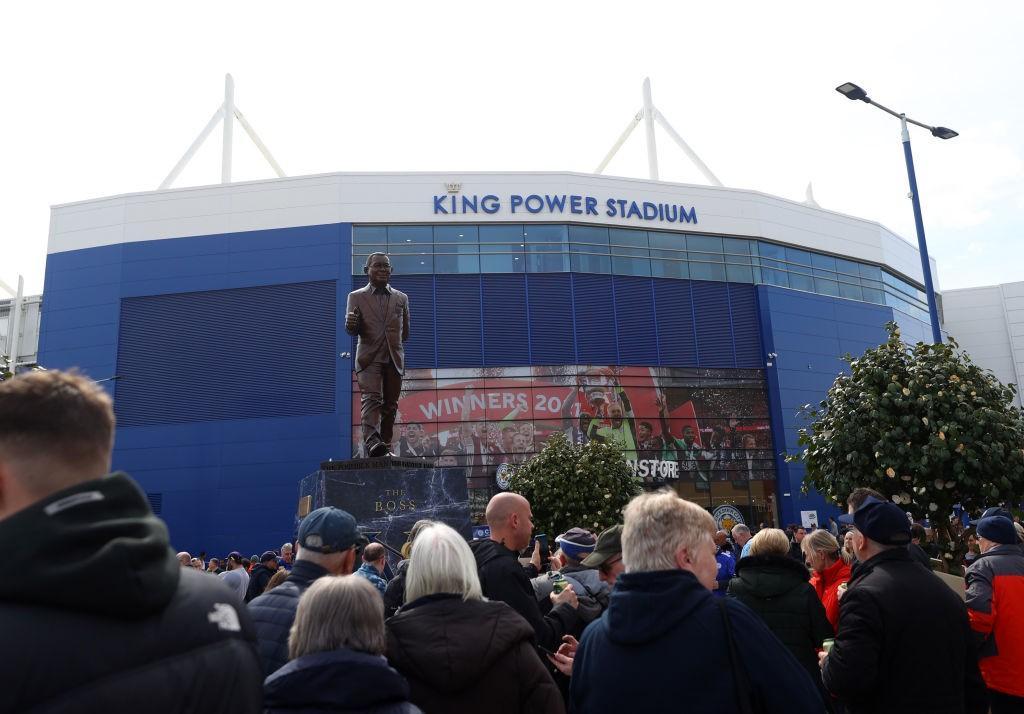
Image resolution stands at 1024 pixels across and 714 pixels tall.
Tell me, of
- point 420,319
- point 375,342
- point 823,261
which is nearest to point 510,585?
point 375,342

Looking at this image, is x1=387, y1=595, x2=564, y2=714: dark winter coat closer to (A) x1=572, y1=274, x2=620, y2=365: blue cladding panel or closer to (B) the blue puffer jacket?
(B) the blue puffer jacket

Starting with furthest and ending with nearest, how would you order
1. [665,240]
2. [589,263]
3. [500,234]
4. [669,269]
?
1. [665,240]
2. [669,269]
3. [589,263]
4. [500,234]

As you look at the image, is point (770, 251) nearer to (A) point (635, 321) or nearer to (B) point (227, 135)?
(A) point (635, 321)

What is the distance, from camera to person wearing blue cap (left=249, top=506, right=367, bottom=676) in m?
3.42

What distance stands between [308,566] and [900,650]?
2767 mm

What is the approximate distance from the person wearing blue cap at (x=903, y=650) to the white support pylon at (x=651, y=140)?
1558 inches

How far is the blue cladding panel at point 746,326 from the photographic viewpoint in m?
37.7

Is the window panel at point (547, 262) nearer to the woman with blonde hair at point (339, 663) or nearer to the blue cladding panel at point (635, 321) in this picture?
the blue cladding panel at point (635, 321)

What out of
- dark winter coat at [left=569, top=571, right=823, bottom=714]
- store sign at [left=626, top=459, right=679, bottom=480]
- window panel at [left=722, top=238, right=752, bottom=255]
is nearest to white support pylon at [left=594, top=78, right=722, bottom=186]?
window panel at [left=722, top=238, right=752, bottom=255]

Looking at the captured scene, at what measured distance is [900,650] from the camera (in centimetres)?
371

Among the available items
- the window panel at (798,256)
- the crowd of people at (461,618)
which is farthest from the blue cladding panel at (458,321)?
the crowd of people at (461,618)

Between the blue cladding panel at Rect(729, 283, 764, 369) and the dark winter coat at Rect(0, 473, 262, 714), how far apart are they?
3760 cm

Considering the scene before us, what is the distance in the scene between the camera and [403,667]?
3029 millimetres

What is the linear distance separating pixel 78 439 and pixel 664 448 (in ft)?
113
